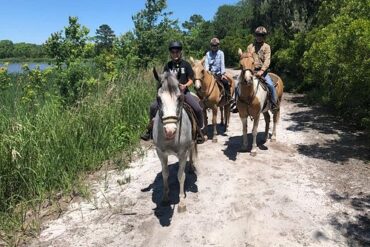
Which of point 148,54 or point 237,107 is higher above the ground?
point 148,54

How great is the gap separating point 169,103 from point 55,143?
3.30 metres

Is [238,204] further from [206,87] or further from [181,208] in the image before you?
[206,87]

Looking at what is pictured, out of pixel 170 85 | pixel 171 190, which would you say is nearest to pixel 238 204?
pixel 171 190

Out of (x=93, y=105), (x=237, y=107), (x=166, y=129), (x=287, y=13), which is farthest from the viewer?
(x=287, y=13)

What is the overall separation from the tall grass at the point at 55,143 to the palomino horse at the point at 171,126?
208cm

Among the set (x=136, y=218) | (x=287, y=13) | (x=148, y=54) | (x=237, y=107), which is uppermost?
(x=287, y=13)

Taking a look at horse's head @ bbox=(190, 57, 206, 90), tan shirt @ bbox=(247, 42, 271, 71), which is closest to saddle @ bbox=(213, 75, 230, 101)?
horse's head @ bbox=(190, 57, 206, 90)

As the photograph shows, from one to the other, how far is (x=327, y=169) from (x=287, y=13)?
1611cm

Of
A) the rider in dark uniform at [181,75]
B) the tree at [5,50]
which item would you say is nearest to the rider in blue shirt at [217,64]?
the rider in dark uniform at [181,75]

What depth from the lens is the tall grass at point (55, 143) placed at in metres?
5.82

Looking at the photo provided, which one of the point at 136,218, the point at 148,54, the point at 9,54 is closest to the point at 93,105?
the point at 136,218

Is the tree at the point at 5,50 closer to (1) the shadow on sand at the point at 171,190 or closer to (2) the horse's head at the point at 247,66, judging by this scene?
(1) the shadow on sand at the point at 171,190

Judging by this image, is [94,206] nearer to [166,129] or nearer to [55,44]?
[166,129]

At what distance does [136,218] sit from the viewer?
547cm
